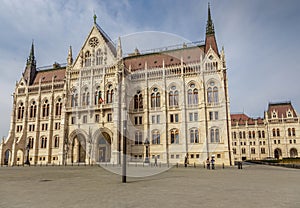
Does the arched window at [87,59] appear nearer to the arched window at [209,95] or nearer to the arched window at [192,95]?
the arched window at [192,95]

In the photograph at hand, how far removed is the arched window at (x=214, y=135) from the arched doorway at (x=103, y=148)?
22.1 meters

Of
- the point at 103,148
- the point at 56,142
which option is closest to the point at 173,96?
the point at 103,148

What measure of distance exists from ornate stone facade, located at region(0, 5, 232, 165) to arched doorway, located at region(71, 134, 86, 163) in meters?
0.22

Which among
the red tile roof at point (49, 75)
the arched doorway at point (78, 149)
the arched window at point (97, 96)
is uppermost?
the red tile roof at point (49, 75)

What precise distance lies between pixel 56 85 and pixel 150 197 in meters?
59.1

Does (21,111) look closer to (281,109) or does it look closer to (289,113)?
(281,109)

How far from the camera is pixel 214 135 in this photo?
1918 inches

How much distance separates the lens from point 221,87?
49781 mm

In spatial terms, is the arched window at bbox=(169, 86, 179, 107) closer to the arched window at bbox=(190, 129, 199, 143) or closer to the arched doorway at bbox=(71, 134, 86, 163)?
the arched window at bbox=(190, 129, 199, 143)

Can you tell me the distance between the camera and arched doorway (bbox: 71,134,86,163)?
53688 millimetres

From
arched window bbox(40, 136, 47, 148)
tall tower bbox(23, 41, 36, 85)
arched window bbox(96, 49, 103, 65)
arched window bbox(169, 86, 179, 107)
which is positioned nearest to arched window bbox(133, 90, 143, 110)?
arched window bbox(169, 86, 179, 107)

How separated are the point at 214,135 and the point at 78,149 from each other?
97.7ft

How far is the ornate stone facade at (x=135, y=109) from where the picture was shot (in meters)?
49.6

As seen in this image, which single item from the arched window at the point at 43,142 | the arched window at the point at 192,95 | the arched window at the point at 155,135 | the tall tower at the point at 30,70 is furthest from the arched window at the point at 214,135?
the tall tower at the point at 30,70
